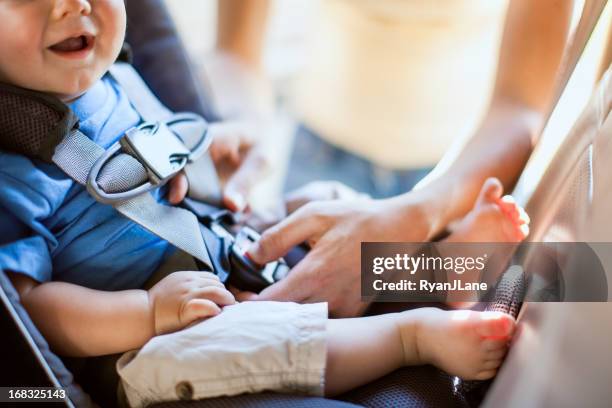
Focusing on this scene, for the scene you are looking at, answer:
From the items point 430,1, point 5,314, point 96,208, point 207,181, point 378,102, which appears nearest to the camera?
point 5,314

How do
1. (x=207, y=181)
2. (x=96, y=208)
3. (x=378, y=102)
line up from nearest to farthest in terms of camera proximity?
(x=96, y=208) < (x=207, y=181) < (x=378, y=102)

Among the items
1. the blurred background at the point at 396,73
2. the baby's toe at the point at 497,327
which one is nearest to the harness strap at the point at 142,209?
the baby's toe at the point at 497,327

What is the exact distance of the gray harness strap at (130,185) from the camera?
2.07 ft

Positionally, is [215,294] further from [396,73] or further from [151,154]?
[396,73]

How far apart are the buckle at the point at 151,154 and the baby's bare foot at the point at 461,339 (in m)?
0.29

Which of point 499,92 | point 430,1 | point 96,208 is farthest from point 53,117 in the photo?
point 430,1

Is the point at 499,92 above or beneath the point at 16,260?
above

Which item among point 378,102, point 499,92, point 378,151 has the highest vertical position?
point 499,92

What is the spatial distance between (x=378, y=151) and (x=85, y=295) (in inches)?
35.6

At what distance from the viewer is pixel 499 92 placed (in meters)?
0.84

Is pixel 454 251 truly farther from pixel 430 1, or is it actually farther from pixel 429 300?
pixel 430 1

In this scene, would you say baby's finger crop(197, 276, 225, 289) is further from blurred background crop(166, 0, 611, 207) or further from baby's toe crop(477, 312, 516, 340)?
blurred background crop(166, 0, 611, 207)

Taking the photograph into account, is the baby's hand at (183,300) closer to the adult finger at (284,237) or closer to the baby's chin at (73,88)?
the adult finger at (284,237)

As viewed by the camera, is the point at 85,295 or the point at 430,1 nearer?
the point at 85,295
